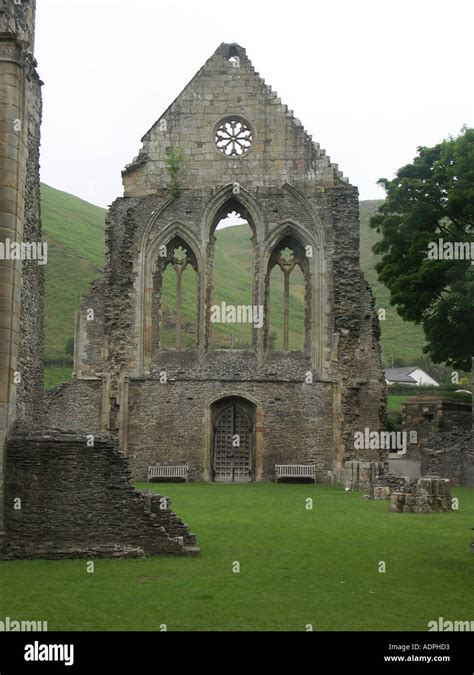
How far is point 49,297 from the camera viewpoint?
7419cm

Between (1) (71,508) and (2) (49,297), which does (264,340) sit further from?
(2) (49,297)

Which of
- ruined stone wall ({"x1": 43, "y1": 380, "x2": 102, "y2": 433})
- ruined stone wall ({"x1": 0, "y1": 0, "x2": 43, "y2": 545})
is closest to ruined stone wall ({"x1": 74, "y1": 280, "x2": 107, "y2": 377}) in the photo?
ruined stone wall ({"x1": 43, "y1": 380, "x2": 102, "y2": 433})

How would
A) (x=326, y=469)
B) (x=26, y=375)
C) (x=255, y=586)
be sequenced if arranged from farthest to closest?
1. (x=326, y=469)
2. (x=26, y=375)
3. (x=255, y=586)

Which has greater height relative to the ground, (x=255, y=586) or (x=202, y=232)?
(x=202, y=232)

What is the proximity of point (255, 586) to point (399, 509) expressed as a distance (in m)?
10.1

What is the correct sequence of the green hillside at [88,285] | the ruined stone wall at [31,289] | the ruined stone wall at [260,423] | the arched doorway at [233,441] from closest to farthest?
the ruined stone wall at [31,289], the ruined stone wall at [260,423], the arched doorway at [233,441], the green hillside at [88,285]

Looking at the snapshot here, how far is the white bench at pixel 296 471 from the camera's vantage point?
32.8 m

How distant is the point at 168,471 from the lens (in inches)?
1293

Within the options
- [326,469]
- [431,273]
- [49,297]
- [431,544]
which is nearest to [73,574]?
[431,544]

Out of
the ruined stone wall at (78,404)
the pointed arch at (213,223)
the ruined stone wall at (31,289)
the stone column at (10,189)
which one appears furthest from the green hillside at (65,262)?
the stone column at (10,189)

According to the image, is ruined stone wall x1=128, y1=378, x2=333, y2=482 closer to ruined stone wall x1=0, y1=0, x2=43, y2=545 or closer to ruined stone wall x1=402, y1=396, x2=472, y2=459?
ruined stone wall x1=402, y1=396, x2=472, y2=459

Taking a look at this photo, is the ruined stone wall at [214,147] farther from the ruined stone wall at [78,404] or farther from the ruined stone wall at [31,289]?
the ruined stone wall at [31,289]

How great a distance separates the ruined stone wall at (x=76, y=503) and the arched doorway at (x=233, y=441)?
756 inches

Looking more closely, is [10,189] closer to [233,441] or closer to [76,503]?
[76,503]
